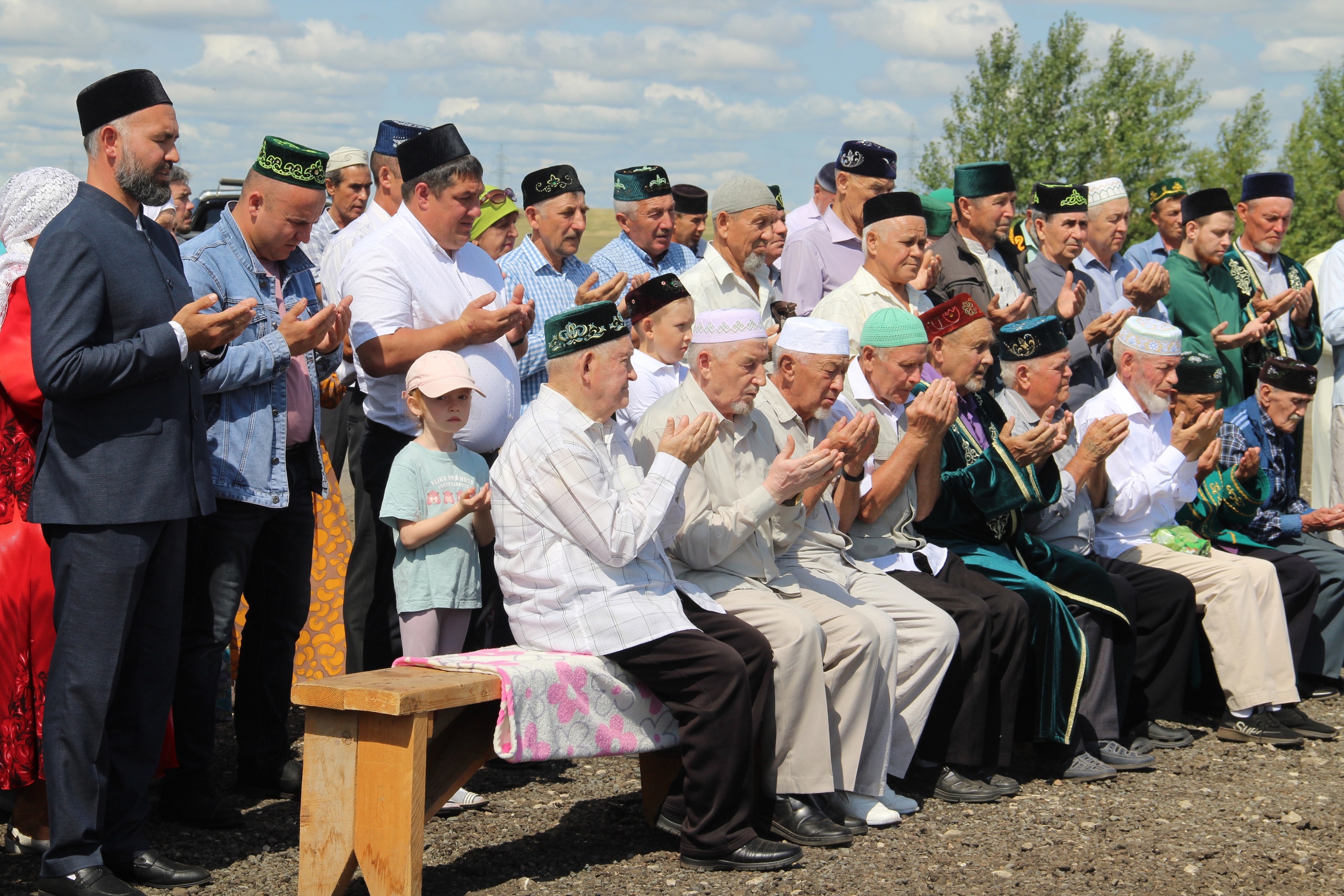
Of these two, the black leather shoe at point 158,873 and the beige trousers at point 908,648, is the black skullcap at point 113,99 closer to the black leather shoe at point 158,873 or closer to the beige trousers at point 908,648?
the black leather shoe at point 158,873

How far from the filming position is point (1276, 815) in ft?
17.1

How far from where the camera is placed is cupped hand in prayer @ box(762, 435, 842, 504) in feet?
15.2

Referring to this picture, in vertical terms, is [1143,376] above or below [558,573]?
above

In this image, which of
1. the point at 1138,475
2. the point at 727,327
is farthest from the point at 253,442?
the point at 1138,475

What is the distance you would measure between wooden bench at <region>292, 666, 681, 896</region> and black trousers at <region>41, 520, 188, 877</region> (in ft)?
1.80

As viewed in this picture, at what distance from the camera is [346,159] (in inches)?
307

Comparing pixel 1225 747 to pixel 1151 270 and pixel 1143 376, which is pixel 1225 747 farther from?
pixel 1151 270

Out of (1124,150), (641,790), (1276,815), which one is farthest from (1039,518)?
(1124,150)

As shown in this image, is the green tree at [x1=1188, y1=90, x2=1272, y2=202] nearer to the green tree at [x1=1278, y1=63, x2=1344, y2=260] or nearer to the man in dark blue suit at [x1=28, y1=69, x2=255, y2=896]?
the green tree at [x1=1278, y1=63, x2=1344, y2=260]

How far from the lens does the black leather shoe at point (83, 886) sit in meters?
3.80

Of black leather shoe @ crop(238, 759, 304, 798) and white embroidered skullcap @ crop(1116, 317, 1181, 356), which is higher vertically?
white embroidered skullcap @ crop(1116, 317, 1181, 356)

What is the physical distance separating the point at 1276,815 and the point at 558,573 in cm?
309

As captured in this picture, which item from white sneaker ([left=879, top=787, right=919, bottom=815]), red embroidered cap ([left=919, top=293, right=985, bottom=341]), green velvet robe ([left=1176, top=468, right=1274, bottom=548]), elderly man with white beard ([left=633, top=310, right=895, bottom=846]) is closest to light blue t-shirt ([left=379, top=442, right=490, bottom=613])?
elderly man with white beard ([left=633, top=310, right=895, bottom=846])

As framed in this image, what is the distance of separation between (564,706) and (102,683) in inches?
54.6
